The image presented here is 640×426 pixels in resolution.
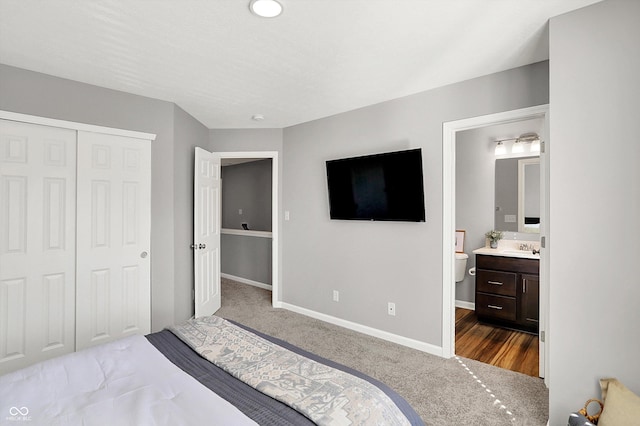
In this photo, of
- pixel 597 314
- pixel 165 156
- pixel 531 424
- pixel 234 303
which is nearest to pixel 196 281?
pixel 234 303

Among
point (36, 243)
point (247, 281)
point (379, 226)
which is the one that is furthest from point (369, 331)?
point (36, 243)

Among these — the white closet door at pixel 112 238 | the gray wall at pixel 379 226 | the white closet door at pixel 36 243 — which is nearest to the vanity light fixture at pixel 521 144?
the gray wall at pixel 379 226

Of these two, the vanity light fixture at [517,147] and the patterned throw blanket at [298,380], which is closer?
the patterned throw blanket at [298,380]

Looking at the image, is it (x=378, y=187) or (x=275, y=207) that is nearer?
(x=378, y=187)

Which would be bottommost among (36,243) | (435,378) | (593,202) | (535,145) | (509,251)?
(435,378)

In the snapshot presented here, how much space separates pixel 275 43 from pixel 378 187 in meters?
1.64

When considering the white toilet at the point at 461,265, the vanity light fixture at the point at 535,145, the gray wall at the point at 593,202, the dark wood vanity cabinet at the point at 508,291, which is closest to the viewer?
the gray wall at the point at 593,202

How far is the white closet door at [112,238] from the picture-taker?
275 cm

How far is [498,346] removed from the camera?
309 centimetres

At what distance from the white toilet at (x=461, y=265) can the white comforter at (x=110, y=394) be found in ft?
11.6

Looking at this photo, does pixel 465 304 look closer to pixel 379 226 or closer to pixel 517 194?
pixel 517 194

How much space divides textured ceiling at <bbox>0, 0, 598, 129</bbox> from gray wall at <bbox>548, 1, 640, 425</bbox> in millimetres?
245

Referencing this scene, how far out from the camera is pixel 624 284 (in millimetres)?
1646

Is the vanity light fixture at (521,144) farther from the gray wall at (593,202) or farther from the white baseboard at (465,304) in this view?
the gray wall at (593,202)
